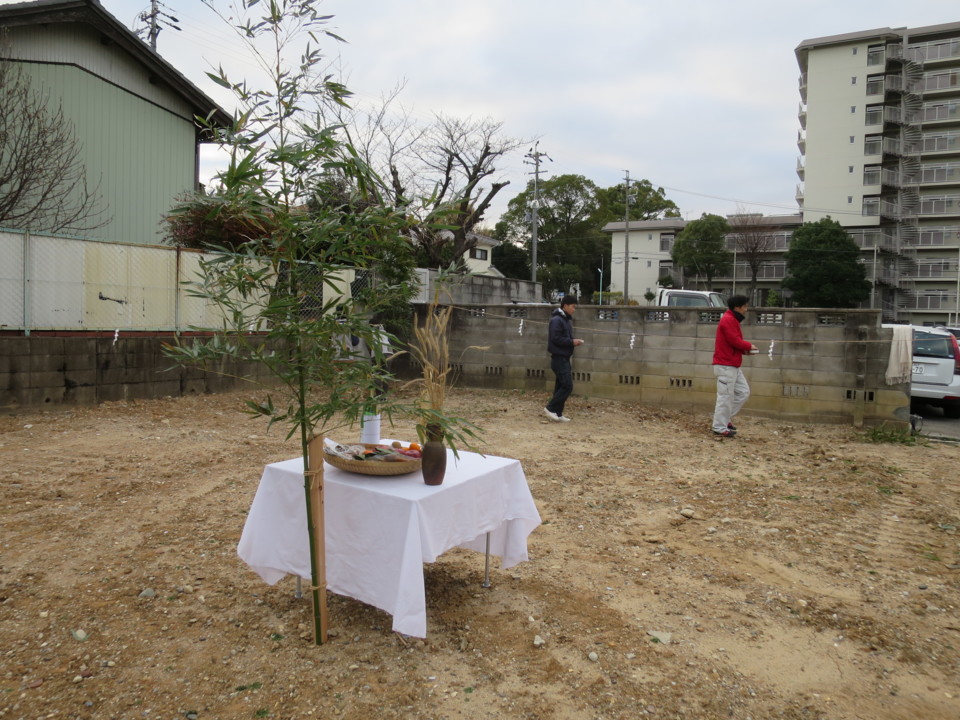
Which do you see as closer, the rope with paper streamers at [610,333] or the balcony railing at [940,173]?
the rope with paper streamers at [610,333]

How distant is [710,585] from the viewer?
11.6ft

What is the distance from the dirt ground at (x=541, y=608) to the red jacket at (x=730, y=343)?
1.93 metres

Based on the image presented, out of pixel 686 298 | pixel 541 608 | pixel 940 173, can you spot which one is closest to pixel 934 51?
pixel 940 173

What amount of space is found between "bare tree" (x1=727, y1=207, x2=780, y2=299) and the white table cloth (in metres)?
38.3

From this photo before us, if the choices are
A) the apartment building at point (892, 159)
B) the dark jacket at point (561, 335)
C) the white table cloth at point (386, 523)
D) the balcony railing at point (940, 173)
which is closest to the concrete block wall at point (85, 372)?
the white table cloth at point (386, 523)

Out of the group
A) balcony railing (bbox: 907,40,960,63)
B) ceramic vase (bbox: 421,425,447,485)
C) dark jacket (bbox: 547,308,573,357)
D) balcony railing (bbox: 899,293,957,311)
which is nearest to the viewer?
ceramic vase (bbox: 421,425,447,485)

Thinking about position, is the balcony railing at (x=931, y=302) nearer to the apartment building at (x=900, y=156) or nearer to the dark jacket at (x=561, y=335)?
the apartment building at (x=900, y=156)

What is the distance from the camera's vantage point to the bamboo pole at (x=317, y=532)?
265 centimetres

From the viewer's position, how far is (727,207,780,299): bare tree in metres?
37.9

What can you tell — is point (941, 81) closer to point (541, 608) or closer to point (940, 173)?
point (940, 173)

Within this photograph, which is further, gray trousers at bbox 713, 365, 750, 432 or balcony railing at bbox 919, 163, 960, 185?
balcony railing at bbox 919, 163, 960, 185

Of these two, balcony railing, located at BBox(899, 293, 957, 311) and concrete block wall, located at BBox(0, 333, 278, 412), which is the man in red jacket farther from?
balcony railing, located at BBox(899, 293, 957, 311)

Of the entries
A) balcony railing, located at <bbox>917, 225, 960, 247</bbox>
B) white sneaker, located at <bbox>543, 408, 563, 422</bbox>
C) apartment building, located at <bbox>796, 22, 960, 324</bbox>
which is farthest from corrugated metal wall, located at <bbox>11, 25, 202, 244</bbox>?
balcony railing, located at <bbox>917, 225, 960, 247</bbox>

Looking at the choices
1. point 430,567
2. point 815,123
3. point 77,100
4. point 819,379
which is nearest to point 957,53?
point 815,123
